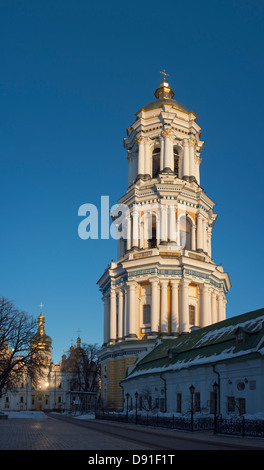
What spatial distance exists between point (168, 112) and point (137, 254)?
16643mm

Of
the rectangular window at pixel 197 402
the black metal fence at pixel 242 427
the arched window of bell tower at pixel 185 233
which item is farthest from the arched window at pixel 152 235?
the black metal fence at pixel 242 427

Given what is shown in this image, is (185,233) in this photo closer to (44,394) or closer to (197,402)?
(197,402)

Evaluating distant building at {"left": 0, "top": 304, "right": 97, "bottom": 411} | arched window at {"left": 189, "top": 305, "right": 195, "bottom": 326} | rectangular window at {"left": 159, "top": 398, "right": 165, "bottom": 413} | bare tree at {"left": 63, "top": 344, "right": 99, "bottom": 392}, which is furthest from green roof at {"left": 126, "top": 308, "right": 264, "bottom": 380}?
distant building at {"left": 0, "top": 304, "right": 97, "bottom": 411}

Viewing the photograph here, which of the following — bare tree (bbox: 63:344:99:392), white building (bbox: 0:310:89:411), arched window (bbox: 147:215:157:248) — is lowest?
white building (bbox: 0:310:89:411)

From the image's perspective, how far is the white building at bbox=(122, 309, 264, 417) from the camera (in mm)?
25672

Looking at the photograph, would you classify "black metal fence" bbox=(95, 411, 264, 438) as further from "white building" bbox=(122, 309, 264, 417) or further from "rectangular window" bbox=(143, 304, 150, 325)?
"rectangular window" bbox=(143, 304, 150, 325)

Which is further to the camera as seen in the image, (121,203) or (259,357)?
(121,203)

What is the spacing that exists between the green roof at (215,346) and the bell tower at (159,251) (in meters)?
8.35

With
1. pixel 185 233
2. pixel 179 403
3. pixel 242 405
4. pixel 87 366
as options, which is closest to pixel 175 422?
pixel 179 403

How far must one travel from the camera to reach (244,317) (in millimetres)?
33156

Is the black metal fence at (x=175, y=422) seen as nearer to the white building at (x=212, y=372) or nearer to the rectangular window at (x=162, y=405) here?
the white building at (x=212, y=372)

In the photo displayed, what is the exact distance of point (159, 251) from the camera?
53406 millimetres

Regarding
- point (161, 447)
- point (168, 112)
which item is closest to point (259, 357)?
point (161, 447)
